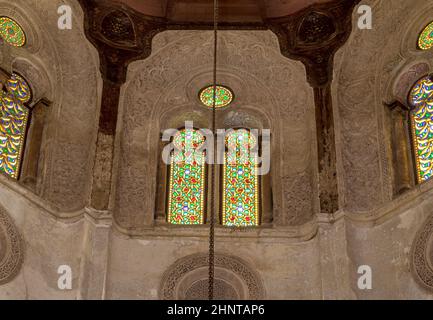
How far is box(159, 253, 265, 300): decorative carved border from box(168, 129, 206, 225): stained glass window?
750mm

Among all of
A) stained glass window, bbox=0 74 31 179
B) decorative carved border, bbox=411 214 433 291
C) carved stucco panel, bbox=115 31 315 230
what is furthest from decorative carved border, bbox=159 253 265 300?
stained glass window, bbox=0 74 31 179

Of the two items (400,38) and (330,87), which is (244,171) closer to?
(330,87)

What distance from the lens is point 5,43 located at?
446 inches

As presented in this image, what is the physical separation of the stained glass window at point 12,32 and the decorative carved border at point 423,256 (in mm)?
5612

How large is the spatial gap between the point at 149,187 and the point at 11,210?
6.60ft

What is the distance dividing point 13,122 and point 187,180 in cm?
237

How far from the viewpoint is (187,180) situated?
11859 mm

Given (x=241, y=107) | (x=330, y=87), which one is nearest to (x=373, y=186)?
(x=330, y=87)

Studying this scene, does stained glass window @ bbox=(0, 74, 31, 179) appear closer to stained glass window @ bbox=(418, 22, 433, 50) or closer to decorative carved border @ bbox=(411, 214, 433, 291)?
decorative carved border @ bbox=(411, 214, 433, 291)

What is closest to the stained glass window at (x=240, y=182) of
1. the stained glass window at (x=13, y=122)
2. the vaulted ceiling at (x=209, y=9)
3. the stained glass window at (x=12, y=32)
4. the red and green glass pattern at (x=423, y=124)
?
the vaulted ceiling at (x=209, y=9)

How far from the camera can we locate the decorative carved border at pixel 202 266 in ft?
34.7

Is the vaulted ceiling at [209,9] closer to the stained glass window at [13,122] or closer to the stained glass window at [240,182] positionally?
the stained glass window at [240,182]

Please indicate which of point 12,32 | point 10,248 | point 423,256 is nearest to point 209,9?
point 12,32

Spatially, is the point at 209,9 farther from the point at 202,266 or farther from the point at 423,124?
the point at 202,266
